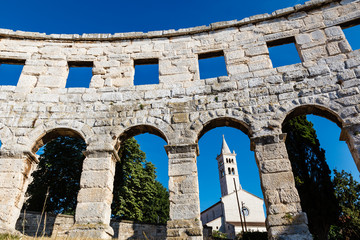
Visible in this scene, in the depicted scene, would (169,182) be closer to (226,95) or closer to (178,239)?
(178,239)

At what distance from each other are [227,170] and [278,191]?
46.1 metres

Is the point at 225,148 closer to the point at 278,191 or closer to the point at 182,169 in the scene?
the point at 182,169

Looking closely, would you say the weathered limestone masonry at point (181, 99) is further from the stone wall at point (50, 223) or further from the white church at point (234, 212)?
the white church at point (234, 212)

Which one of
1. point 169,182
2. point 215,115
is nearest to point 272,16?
point 215,115

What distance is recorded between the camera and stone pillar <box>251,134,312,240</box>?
505cm

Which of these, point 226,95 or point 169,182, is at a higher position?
point 226,95

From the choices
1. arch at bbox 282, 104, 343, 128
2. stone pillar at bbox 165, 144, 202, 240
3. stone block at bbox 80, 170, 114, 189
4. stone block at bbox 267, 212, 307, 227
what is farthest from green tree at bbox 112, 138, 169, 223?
stone block at bbox 267, 212, 307, 227

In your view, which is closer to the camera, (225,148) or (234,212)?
(234,212)

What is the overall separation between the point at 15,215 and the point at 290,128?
1407cm

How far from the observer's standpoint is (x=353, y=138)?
588 cm

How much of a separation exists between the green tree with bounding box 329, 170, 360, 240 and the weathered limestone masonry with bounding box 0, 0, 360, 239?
6205mm

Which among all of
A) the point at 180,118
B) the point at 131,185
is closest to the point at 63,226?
the point at 131,185

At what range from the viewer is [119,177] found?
1569cm

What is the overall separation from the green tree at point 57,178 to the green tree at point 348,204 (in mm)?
13832
